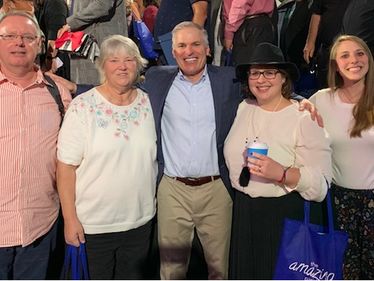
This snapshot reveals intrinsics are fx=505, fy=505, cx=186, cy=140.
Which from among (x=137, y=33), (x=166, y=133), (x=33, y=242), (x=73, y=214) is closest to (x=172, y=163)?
(x=166, y=133)

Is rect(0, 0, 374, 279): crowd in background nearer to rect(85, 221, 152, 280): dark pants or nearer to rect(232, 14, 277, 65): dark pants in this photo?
rect(85, 221, 152, 280): dark pants

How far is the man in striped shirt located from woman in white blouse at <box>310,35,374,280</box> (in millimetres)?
1848

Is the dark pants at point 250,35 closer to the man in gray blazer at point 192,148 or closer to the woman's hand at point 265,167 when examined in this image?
the man in gray blazer at point 192,148

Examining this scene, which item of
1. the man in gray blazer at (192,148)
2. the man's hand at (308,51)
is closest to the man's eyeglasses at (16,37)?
the man in gray blazer at (192,148)

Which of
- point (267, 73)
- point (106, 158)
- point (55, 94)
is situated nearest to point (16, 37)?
point (55, 94)

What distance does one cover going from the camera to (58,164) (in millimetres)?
3072

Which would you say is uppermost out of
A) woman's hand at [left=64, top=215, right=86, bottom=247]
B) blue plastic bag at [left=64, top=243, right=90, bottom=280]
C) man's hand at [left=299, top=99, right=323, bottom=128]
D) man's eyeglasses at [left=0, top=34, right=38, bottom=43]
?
man's eyeglasses at [left=0, top=34, right=38, bottom=43]

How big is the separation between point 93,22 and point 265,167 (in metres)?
2.45

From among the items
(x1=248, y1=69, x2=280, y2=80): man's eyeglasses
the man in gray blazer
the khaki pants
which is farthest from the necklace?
the khaki pants

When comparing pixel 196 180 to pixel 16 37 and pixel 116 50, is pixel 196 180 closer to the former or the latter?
pixel 116 50

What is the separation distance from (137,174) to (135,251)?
52 cm

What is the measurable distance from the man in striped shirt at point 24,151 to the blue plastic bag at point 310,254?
58.6 inches

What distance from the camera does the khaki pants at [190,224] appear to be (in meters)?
3.41

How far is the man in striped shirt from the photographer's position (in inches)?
115
